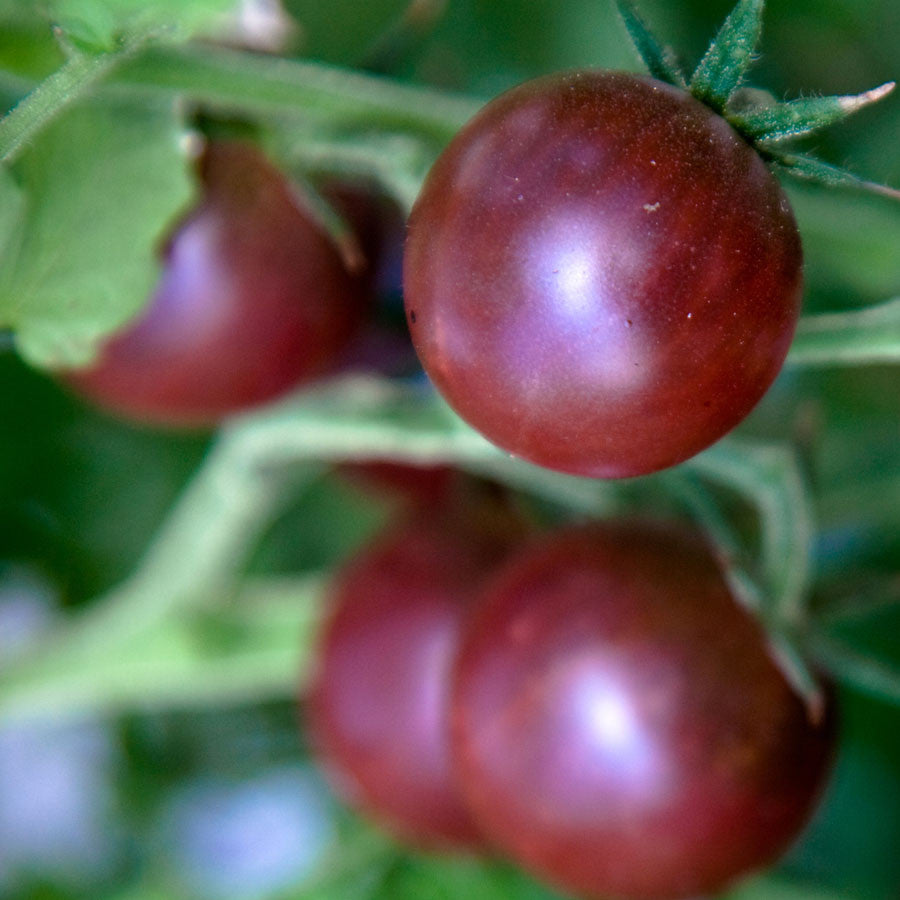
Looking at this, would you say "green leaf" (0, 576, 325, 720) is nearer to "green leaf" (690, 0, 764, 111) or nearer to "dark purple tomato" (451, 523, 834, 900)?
"dark purple tomato" (451, 523, 834, 900)

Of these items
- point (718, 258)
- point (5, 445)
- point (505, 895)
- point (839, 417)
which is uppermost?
point (718, 258)

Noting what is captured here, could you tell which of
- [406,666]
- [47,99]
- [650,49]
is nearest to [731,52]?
[650,49]

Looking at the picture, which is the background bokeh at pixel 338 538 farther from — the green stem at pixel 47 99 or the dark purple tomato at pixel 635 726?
the green stem at pixel 47 99

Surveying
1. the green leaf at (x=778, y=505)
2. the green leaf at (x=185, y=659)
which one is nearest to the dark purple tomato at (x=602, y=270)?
the green leaf at (x=778, y=505)

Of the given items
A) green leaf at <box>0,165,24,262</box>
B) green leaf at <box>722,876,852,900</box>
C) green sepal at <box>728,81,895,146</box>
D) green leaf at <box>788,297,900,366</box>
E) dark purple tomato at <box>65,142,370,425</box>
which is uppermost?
green leaf at <box>0,165,24,262</box>

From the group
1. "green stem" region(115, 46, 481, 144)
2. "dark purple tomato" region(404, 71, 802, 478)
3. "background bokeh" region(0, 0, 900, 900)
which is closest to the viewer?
"dark purple tomato" region(404, 71, 802, 478)

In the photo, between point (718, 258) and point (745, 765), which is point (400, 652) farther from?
point (718, 258)

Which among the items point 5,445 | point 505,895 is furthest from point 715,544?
point 5,445

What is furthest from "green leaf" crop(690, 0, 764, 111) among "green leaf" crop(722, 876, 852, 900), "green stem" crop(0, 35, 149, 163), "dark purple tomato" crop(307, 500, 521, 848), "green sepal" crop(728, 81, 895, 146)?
"green leaf" crop(722, 876, 852, 900)
